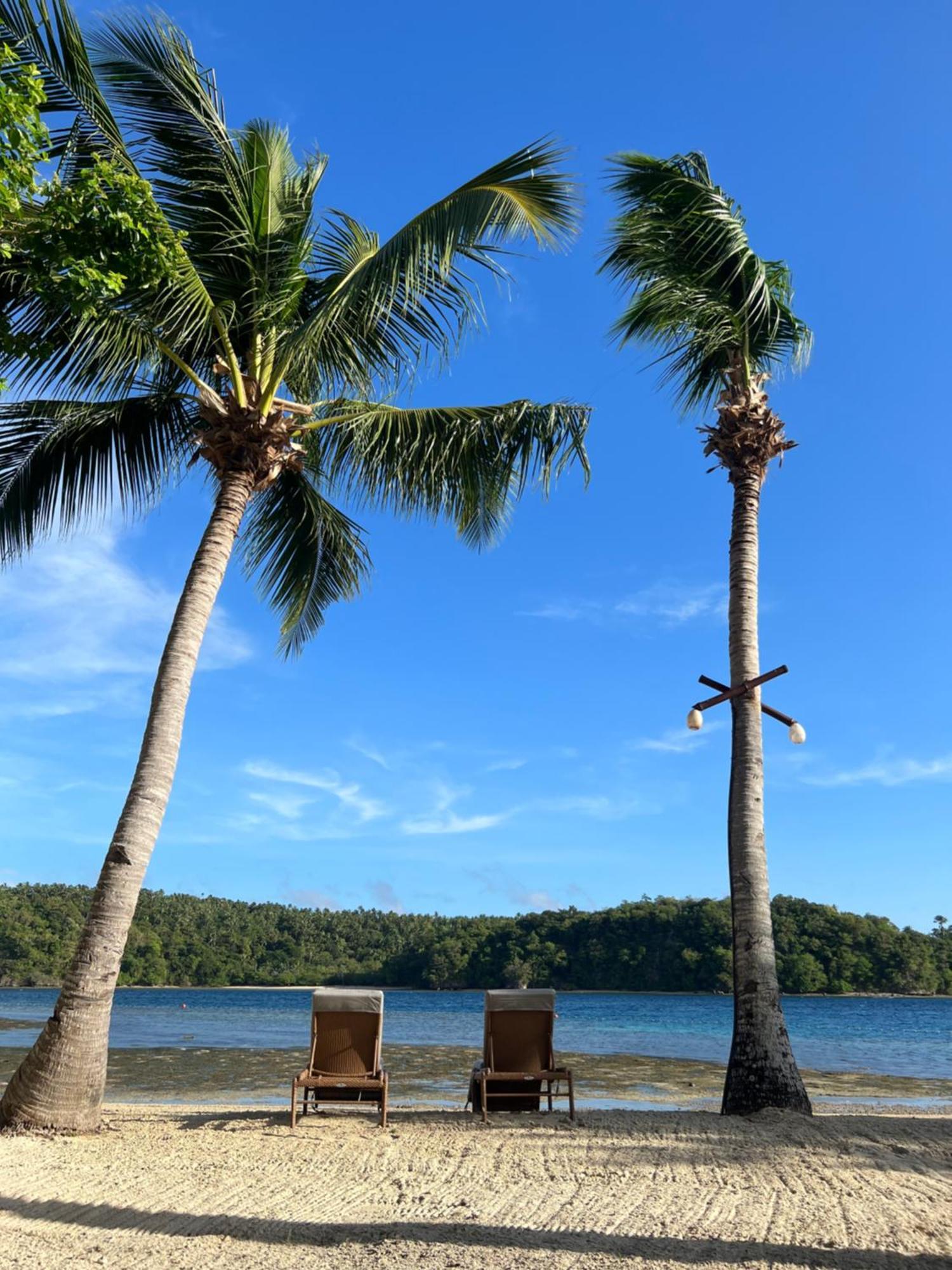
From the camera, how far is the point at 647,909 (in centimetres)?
6919

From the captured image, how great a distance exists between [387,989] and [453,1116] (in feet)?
239

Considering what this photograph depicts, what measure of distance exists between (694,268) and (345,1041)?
27.0ft

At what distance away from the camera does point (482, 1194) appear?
4.98 m

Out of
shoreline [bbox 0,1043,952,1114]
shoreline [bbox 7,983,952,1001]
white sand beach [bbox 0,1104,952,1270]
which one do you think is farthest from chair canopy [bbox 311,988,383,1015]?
shoreline [bbox 7,983,952,1001]

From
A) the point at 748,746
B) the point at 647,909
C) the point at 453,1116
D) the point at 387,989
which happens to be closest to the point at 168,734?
the point at 453,1116

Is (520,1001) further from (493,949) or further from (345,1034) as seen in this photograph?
(493,949)

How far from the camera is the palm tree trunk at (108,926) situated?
6582 millimetres

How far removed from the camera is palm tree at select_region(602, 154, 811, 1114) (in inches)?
345

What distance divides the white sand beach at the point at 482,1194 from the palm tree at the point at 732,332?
8.41 ft

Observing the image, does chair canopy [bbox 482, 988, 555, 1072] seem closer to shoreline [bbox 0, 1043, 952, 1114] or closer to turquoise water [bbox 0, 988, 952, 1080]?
shoreline [bbox 0, 1043, 952, 1114]

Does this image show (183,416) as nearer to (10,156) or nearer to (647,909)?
(10,156)

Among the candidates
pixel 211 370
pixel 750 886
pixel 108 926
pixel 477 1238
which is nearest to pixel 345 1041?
pixel 108 926

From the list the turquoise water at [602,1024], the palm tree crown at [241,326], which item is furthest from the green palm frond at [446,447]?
the turquoise water at [602,1024]

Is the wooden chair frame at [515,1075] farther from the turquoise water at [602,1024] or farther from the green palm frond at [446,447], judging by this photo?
the turquoise water at [602,1024]
